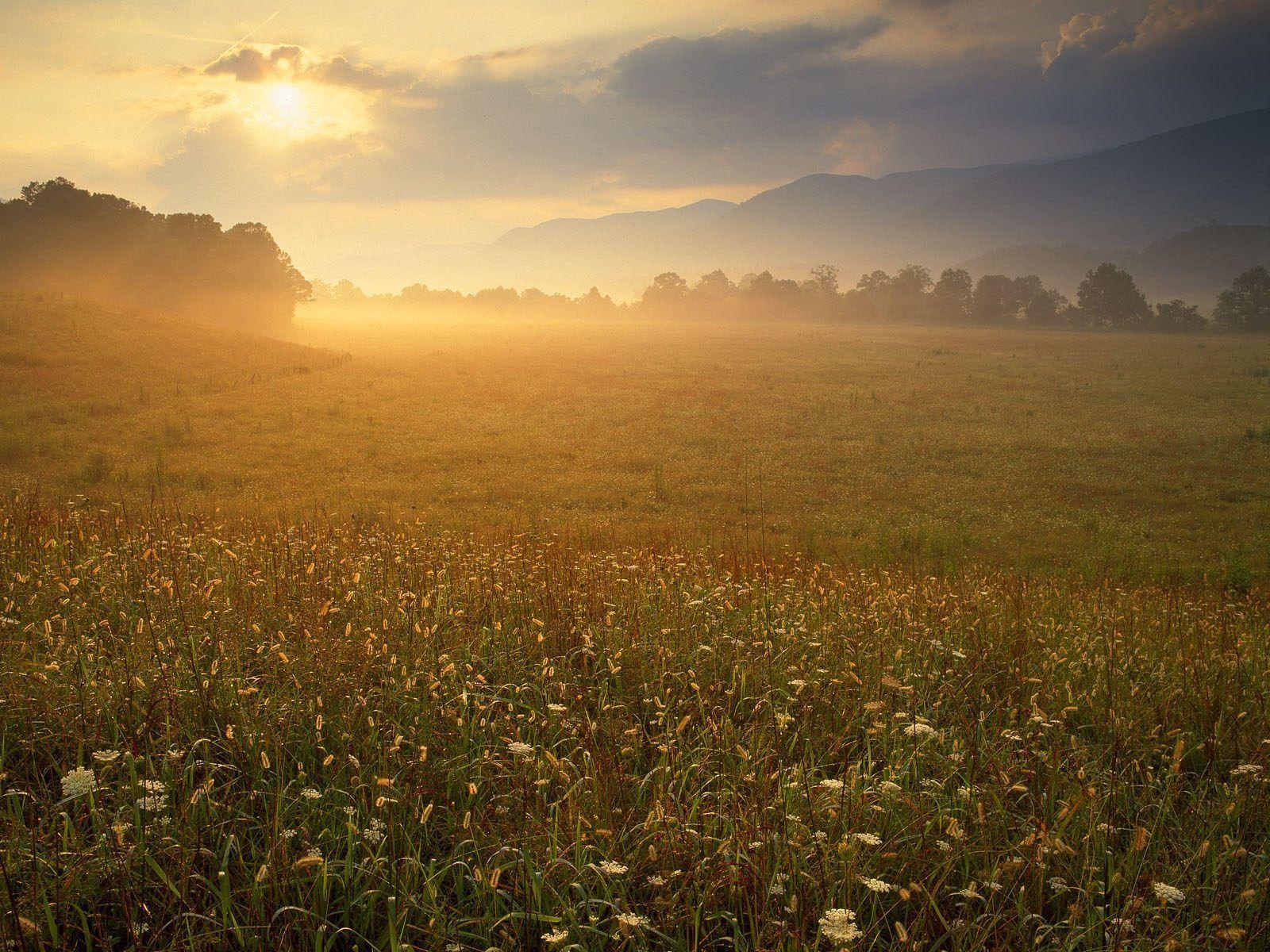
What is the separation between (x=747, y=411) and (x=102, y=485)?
79.7ft

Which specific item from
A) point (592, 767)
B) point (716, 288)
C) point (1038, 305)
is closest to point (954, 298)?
point (1038, 305)

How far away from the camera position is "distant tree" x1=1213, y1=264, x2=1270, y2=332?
8944 centimetres

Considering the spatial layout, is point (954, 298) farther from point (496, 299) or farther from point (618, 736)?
point (618, 736)

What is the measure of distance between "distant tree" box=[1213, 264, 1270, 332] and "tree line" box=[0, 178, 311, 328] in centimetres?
10713

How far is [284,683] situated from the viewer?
16.5ft

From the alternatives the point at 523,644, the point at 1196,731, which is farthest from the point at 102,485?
the point at 1196,731

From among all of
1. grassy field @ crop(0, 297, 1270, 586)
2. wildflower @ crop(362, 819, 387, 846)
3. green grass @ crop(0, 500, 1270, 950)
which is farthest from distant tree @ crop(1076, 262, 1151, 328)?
wildflower @ crop(362, 819, 387, 846)

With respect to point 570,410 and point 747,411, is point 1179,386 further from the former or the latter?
point 570,410

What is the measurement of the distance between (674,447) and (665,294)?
354 feet

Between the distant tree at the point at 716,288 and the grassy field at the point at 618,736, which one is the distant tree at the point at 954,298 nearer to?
the distant tree at the point at 716,288

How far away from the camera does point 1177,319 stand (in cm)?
9662

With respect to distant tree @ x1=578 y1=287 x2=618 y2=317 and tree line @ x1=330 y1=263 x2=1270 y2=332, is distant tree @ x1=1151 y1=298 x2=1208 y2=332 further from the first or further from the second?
distant tree @ x1=578 y1=287 x2=618 y2=317

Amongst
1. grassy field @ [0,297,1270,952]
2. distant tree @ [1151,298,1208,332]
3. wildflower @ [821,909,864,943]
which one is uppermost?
distant tree @ [1151,298,1208,332]

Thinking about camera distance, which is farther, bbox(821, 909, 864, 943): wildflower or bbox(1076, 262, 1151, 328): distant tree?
bbox(1076, 262, 1151, 328): distant tree
